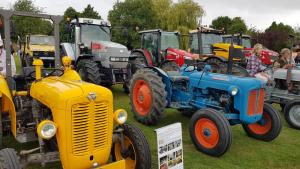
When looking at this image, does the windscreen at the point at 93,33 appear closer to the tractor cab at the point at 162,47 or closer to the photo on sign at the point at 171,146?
the tractor cab at the point at 162,47

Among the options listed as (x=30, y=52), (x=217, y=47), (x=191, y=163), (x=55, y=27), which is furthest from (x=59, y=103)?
(x=30, y=52)

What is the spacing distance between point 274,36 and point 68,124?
30293mm

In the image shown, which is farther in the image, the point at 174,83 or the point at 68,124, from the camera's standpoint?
the point at 174,83

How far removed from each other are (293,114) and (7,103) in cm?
565

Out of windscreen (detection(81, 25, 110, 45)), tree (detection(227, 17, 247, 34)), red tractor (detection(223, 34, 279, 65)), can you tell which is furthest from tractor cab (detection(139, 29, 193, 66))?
tree (detection(227, 17, 247, 34))

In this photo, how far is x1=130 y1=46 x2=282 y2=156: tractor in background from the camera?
496 cm

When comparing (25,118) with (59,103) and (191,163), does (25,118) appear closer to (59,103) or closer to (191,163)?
(59,103)

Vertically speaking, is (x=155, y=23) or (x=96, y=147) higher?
(x=155, y=23)

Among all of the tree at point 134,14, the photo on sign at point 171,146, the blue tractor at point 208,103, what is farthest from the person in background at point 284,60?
the tree at point 134,14

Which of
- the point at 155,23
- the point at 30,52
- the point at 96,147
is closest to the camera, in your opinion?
the point at 96,147

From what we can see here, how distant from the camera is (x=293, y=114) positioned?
275 inches

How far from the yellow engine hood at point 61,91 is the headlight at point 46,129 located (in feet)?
0.61

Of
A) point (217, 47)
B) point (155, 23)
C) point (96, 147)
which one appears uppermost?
point (155, 23)

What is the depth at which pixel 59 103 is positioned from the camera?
314 centimetres
